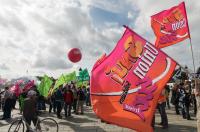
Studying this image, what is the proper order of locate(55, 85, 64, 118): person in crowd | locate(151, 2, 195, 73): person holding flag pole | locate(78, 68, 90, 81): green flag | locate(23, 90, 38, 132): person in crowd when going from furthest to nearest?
locate(78, 68, 90, 81): green flag < locate(55, 85, 64, 118): person in crowd < locate(151, 2, 195, 73): person holding flag pole < locate(23, 90, 38, 132): person in crowd

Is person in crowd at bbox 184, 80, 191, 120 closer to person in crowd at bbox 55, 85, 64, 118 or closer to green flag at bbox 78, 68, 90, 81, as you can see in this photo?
person in crowd at bbox 55, 85, 64, 118

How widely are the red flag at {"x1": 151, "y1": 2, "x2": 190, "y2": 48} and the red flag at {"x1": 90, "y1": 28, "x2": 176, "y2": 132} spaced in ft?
20.7

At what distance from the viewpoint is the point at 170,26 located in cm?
1516

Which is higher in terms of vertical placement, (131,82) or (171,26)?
(171,26)

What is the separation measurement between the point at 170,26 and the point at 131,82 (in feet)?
25.7

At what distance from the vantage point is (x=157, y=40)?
618 inches

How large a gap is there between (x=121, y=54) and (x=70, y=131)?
721cm

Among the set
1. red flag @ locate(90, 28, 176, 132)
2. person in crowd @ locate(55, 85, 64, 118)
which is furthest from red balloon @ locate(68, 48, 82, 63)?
red flag @ locate(90, 28, 176, 132)

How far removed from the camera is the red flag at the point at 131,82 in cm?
774

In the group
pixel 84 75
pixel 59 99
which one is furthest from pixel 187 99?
pixel 84 75

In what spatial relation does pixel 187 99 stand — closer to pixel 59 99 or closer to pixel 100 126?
pixel 100 126

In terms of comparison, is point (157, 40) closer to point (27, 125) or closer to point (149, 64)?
point (27, 125)

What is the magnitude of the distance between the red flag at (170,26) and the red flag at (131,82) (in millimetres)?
6301

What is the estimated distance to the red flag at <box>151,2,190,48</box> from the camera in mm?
14344
